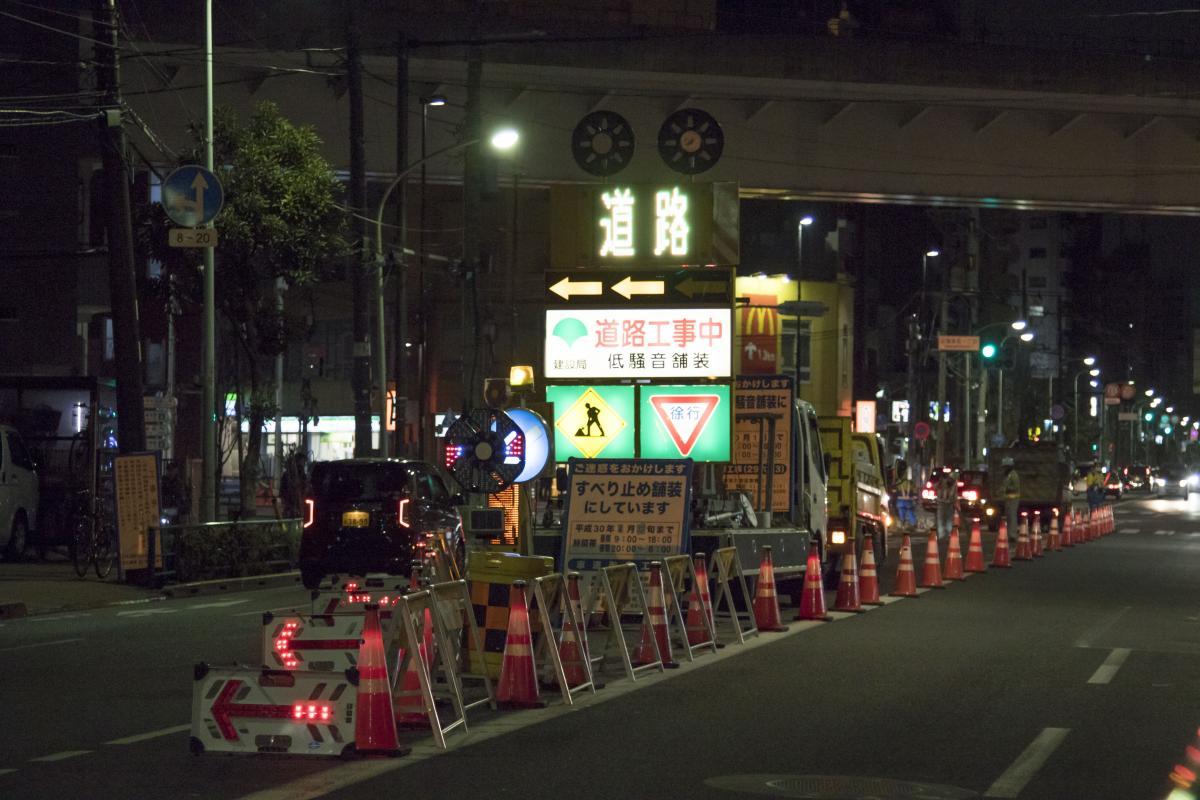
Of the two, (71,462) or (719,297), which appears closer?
(719,297)

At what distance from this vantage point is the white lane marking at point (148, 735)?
10.6 metres

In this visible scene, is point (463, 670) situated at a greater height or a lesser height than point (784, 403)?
lesser

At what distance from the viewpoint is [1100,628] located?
62.0ft

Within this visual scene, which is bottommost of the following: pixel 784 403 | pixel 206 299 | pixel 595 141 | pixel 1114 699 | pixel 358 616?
pixel 1114 699

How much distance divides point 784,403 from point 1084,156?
14.2 meters

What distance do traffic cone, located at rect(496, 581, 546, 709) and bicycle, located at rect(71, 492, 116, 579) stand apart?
14437 millimetres

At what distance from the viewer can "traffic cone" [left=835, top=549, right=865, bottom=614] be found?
2081 cm

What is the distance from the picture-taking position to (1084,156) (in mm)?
33156

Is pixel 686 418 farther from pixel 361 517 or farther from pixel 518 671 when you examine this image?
pixel 518 671

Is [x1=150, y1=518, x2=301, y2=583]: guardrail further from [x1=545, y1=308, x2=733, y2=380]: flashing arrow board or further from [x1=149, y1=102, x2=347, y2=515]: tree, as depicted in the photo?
[x1=545, y1=308, x2=733, y2=380]: flashing arrow board

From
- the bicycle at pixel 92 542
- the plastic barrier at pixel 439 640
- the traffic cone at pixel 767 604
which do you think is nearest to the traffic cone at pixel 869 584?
the traffic cone at pixel 767 604

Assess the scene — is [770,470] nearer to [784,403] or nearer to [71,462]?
[784,403]

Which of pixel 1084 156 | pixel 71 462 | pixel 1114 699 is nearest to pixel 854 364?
pixel 1084 156

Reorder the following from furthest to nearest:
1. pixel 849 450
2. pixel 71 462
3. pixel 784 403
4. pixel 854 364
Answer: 1. pixel 854 364
2. pixel 71 462
3. pixel 849 450
4. pixel 784 403
